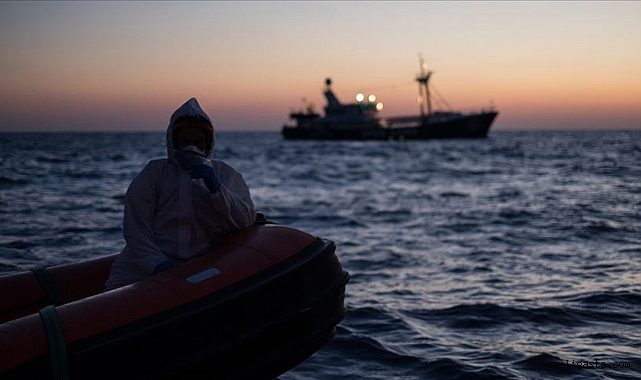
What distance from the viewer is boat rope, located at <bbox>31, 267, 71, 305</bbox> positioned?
3.69 metres

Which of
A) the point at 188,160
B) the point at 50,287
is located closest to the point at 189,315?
the point at 188,160

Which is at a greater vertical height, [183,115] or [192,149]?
[183,115]

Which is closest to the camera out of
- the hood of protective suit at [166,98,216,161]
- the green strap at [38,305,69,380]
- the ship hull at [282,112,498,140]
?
the green strap at [38,305,69,380]

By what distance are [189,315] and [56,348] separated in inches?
23.1

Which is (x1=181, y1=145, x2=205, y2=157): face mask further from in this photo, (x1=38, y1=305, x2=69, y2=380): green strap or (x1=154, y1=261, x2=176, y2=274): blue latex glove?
(x1=38, y1=305, x2=69, y2=380): green strap

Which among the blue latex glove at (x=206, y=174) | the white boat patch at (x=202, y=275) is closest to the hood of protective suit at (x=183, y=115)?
the blue latex glove at (x=206, y=174)

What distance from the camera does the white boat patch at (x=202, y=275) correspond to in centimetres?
311

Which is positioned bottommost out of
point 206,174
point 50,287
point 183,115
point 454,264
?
point 454,264

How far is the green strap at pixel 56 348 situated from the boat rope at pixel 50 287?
109cm

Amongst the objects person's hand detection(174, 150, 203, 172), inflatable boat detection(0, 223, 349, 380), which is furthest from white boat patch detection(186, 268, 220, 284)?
person's hand detection(174, 150, 203, 172)

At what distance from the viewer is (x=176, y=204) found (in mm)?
3449

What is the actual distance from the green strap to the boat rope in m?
1.09

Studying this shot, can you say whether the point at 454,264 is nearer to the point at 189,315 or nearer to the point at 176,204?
the point at 176,204

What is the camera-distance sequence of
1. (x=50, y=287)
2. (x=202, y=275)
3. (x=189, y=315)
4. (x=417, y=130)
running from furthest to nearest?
(x=417, y=130) → (x=50, y=287) → (x=202, y=275) → (x=189, y=315)
